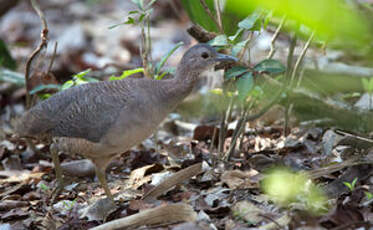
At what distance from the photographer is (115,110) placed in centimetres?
379

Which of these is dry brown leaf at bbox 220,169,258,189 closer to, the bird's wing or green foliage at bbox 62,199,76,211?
the bird's wing

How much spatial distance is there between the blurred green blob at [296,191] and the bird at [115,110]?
0.98m

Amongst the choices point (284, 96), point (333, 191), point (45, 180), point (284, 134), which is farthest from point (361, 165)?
point (45, 180)

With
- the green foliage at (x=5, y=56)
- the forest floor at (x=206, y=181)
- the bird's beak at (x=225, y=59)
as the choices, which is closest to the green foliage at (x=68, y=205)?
the forest floor at (x=206, y=181)

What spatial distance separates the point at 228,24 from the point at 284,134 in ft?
4.19

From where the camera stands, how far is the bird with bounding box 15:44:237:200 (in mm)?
3738

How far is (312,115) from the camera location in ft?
16.5

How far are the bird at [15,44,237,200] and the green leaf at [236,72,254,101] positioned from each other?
29 centimetres

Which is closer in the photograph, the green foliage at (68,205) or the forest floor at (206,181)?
the forest floor at (206,181)

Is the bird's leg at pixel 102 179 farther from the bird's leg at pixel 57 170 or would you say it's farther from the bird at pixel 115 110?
the bird's leg at pixel 57 170

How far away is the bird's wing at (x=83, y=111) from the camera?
3820 millimetres

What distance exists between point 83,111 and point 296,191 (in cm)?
193

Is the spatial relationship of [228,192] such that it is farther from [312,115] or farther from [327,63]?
[327,63]

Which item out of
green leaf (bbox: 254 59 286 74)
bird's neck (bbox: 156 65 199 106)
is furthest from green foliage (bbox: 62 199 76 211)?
green leaf (bbox: 254 59 286 74)
